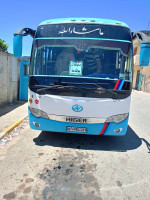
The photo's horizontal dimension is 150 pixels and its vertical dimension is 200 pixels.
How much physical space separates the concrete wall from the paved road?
424 centimetres

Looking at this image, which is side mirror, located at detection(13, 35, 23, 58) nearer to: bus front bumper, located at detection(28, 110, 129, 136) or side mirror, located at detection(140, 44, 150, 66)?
bus front bumper, located at detection(28, 110, 129, 136)

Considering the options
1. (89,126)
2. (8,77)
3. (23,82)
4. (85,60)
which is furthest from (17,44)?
(23,82)

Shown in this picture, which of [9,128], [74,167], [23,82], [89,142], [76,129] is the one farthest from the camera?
[23,82]

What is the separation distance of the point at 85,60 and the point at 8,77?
6127 millimetres

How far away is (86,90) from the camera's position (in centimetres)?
383

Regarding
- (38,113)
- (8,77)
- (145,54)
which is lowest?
(38,113)

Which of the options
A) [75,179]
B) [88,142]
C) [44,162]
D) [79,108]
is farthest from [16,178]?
[88,142]

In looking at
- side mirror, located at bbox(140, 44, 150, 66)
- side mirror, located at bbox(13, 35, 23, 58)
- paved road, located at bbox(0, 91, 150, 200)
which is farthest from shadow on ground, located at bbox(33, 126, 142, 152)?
side mirror, located at bbox(13, 35, 23, 58)

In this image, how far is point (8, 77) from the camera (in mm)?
8844

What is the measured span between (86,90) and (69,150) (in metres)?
1.60

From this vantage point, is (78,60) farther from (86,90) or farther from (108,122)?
(108,122)

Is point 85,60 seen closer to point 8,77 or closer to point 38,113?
point 38,113

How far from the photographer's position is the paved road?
2730 millimetres

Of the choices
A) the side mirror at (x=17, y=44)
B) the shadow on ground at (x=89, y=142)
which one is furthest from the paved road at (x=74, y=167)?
the side mirror at (x=17, y=44)
